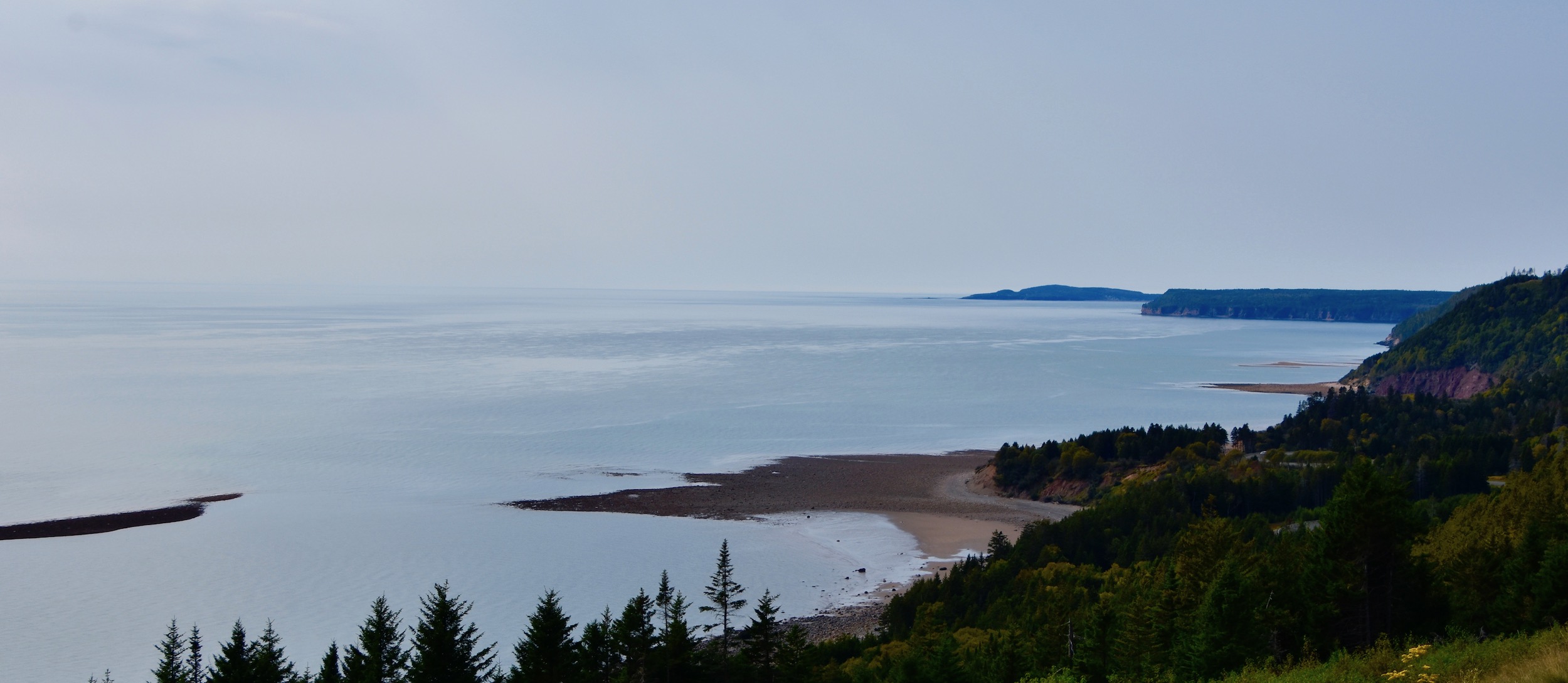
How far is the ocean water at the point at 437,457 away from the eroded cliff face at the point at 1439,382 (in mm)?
13492

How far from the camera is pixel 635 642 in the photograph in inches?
993

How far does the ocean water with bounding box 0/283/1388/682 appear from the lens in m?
40.7

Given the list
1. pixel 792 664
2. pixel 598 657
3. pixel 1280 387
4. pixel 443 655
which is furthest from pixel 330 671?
pixel 1280 387

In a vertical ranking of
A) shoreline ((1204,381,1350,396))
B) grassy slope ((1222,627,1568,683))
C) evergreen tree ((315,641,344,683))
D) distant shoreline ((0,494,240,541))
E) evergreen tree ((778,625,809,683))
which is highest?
grassy slope ((1222,627,1568,683))

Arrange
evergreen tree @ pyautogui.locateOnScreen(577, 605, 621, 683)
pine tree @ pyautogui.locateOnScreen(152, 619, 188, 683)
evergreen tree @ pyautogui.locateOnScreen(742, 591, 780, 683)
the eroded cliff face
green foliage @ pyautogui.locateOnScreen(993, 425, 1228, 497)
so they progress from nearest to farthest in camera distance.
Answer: pine tree @ pyautogui.locateOnScreen(152, 619, 188, 683), evergreen tree @ pyautogui.locateOnScreen(742, 591, 780, 683), evergreen tree @ pyautogui.locateOnScreen(577, 605, 621, 683), green foliage @ pyautogui.locateOnScreen(993, 425, 1228, 497), the eroded cliff face

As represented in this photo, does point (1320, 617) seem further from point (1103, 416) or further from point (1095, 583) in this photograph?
point (1103, 416)

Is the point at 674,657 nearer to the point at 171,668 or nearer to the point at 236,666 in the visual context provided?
the point at 236,666

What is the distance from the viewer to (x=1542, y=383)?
272 ft

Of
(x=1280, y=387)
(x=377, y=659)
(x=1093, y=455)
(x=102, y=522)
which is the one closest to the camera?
(x=377, y=659)

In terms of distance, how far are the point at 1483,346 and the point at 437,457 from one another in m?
104

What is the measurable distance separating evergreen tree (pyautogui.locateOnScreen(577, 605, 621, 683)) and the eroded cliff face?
102 metres

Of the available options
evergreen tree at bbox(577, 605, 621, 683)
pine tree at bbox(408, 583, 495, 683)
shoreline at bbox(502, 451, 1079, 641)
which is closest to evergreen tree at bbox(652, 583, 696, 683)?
evergreen tree at bbox(577, 605, 621, 683)

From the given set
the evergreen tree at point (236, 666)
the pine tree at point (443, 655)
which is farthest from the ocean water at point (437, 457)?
the pine tree at point (443, 655)

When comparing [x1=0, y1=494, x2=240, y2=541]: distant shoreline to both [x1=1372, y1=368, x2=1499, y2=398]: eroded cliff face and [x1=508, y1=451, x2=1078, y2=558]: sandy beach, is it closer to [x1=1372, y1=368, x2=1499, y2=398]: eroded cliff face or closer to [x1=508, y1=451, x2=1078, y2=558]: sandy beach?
[x1=508, y1=451, x2=1078, y2=558]: sandy beach
